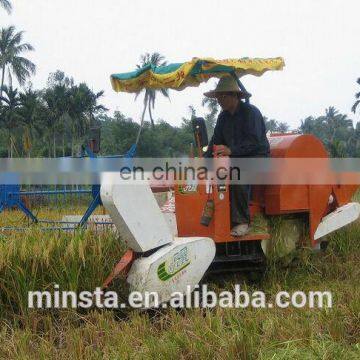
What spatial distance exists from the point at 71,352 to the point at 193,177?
1.98 m

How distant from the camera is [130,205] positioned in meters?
4.29

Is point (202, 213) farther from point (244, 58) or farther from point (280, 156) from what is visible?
point (244, 58)

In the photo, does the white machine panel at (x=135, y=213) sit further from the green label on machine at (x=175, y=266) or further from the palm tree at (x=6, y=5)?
the palm tree at (x=6, y=5)

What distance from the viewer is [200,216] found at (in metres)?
4.99

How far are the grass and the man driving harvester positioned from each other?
0.68 m

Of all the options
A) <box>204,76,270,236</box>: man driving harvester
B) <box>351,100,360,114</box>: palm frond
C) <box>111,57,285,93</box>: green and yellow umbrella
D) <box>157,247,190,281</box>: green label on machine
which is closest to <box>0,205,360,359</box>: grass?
<box>157,247,190,281</box>: green label on machine

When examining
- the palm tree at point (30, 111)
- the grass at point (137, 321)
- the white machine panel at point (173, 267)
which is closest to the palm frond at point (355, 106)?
the palm tree at point (30, 111)

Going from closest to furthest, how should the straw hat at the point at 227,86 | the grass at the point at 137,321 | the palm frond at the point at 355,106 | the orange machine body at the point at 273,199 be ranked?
the grass at the point at 137,321
the orange machine body at the point at 273,199
the straw hat at the point at 227,86
the palm frond at the point at 355,106

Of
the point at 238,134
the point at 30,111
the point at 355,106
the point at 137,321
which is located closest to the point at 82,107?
the point at 30,111

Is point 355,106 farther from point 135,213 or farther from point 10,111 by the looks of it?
point 135,213

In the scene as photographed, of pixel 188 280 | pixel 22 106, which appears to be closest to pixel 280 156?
pixel 188 280

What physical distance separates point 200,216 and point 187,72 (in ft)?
4.06

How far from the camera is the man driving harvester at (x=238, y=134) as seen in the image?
4945 millimetres

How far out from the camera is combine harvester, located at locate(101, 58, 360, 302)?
4.30 metres
